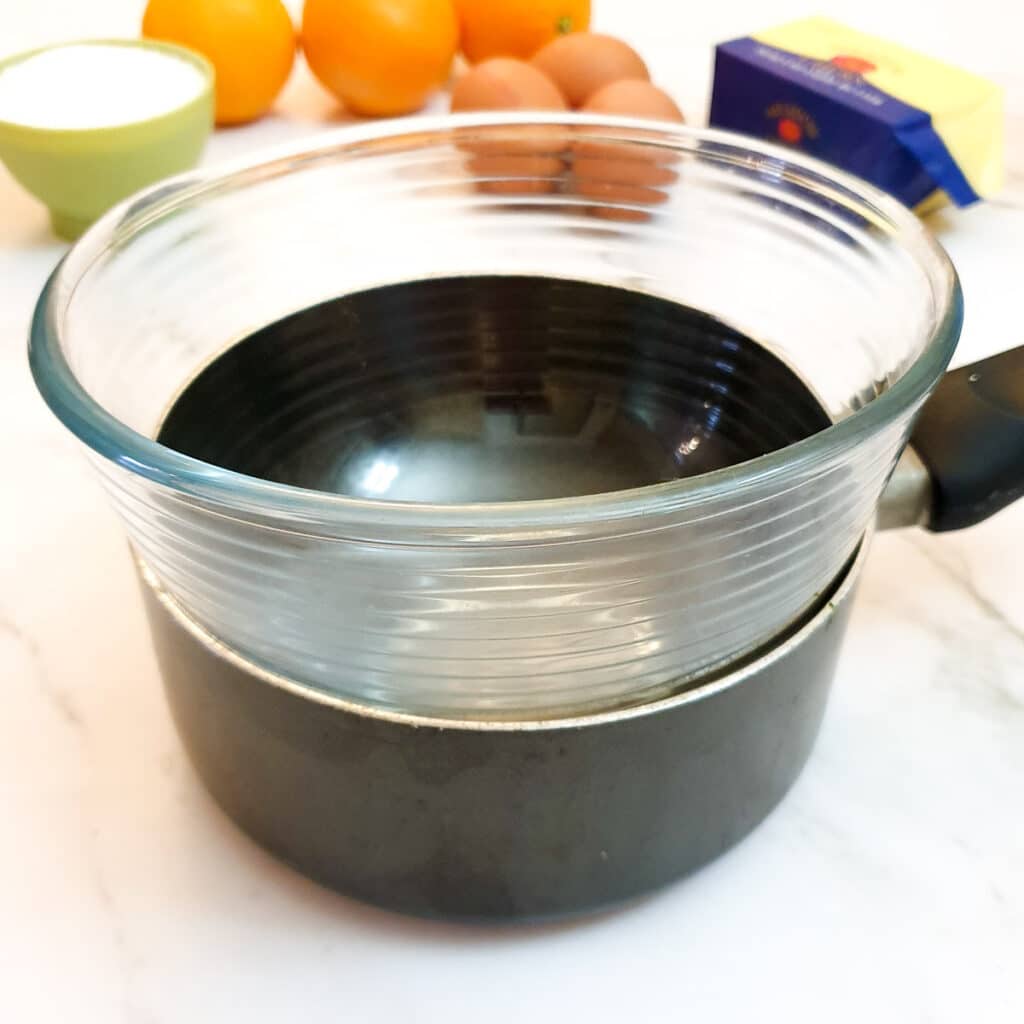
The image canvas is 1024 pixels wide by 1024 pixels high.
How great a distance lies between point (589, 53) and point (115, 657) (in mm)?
444

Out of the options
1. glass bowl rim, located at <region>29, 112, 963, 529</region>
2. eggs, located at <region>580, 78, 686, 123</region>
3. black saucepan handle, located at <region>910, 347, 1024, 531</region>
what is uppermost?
glass bowl rim, located at <region>29, 112, 963, 529</region>

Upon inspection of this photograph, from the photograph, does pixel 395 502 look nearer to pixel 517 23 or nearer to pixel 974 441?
pixel 974 441

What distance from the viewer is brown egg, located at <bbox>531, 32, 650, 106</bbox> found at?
637mm

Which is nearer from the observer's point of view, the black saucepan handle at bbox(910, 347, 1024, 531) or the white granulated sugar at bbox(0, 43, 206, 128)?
the black saucepan handle at bbox(910, 347, 1024, 531)

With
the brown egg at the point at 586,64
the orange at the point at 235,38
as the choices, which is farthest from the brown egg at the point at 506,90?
the orange at the point at 235,38

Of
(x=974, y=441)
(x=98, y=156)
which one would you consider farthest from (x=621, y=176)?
(x=98, y=156)

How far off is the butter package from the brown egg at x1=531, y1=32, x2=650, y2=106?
0.06m

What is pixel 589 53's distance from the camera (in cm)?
64

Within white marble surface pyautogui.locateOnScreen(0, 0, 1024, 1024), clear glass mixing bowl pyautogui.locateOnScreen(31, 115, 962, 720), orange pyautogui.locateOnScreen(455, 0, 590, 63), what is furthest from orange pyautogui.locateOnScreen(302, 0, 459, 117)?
white marble surface pyautogui.locateOnScreen(0, 0, 1024, 1024)

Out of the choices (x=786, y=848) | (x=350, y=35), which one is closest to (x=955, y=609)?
(x=786, y=848)

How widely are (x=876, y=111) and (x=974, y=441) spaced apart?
1.04 ft

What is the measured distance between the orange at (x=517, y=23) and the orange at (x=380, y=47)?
16 millimetres

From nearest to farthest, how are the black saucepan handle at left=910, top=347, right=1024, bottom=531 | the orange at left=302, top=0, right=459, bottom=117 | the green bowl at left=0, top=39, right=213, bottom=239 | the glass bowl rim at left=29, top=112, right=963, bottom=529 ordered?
1. the glass bowl rim at left=29, top=112, right=963, bottom=529
2. the black saucepan handle at left=910, top=347, right=1024, bottom=531
3. the green bowl at left=0, top=39, right=213, bottom=239
4. the orange at left=302, top=0, right=459, bottom=117

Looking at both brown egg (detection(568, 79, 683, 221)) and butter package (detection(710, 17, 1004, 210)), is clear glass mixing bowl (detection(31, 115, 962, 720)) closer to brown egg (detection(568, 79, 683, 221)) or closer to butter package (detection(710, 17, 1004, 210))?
brown egg (detection(568, 79, 683, 221))
